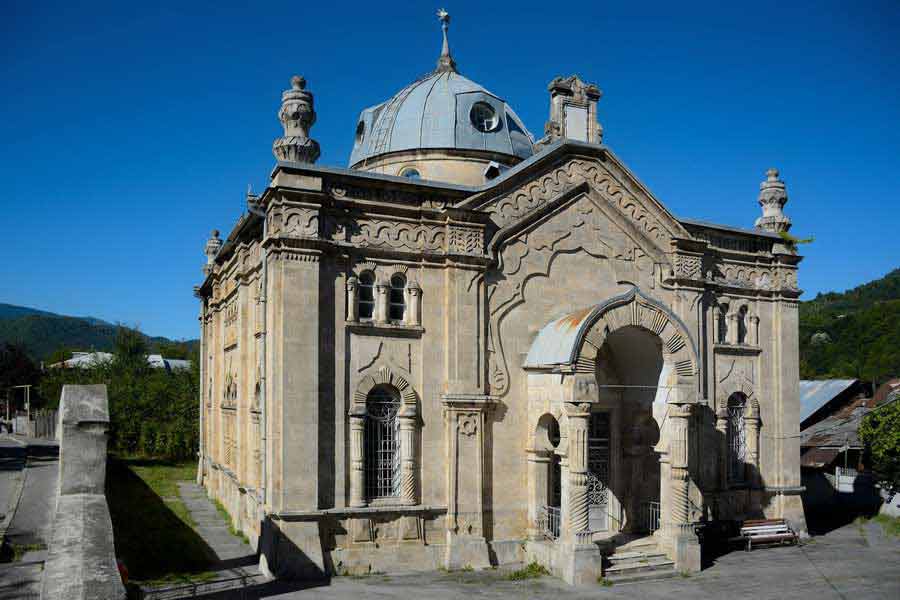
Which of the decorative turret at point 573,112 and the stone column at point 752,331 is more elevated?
the decorative turret at point 573,112

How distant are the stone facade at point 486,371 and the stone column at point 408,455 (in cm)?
5

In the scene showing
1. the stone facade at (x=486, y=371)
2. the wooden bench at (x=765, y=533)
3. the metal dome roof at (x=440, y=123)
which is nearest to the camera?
the stone facade at (x=486, y=371)

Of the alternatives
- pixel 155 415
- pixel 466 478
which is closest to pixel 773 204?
pixel 466 478

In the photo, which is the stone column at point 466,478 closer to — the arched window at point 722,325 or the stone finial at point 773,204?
the arched window at point 722,325

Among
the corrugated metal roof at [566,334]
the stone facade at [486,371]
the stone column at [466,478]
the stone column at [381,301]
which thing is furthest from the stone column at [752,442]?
the stone column at [381,301]

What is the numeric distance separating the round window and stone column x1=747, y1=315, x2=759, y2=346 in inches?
365

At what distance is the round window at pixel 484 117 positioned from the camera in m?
23.6

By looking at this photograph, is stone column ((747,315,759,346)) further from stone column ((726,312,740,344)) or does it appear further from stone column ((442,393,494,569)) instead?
stone column ((442,393,494,569))

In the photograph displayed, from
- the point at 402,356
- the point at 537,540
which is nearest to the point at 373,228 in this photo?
the point at 402,356

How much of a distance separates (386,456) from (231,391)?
317 inches

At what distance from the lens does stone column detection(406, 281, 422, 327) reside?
656 inches

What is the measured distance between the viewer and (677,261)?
19703 mm

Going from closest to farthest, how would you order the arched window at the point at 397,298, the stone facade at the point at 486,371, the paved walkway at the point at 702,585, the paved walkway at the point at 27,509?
the paved walkway at the point at 27,509, the paved walkway at the point at 702,585, the stone facade at the point at 486,371, the arched window at the point at 397,298

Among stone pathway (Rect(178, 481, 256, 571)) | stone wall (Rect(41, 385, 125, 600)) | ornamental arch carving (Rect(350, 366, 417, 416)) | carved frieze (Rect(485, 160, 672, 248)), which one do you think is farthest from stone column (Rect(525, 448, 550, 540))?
stone wall (Rect(41, 385, 125, 600))
